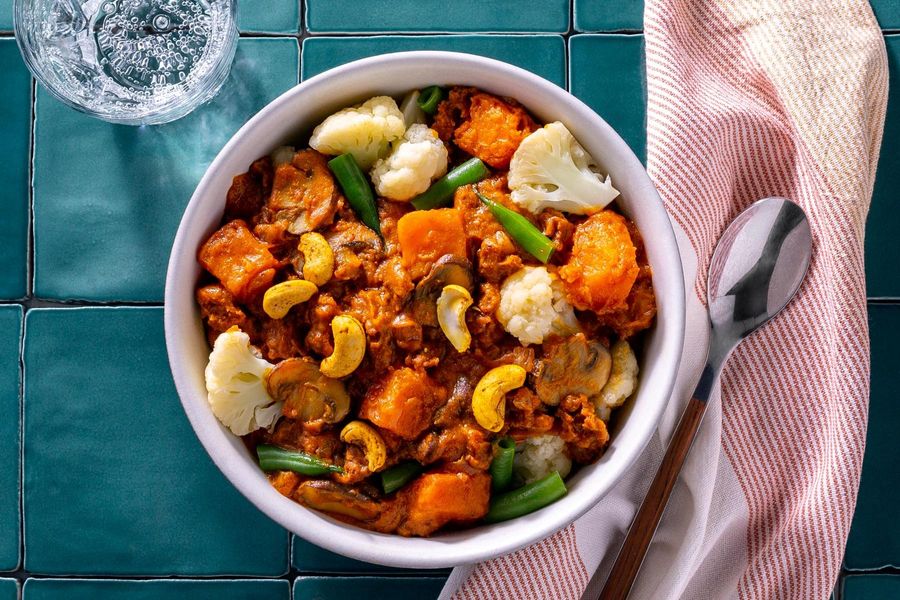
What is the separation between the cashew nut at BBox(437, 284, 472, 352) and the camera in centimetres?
129

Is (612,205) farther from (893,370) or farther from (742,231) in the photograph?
(893,370)

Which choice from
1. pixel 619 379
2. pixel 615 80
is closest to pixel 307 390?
pixel 619 379

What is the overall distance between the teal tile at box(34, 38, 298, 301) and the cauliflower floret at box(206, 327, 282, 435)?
0.41m

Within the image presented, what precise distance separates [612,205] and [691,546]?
609 millimetres

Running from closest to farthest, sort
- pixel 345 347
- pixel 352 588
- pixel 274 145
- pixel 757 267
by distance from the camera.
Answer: pixel 345 347 → pixel 274 145 → pixel 757 267 → pixel 352 588

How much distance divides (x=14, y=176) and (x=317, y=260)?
73 centimetres

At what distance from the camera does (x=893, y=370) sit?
5.49 ft

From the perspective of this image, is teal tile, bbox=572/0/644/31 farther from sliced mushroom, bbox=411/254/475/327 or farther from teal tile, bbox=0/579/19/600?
teal tile, bbox=0/579/19/600

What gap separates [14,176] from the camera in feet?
5.41

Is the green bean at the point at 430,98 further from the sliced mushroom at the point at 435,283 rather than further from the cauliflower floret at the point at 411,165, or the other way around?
the sliced mushroom at the point at 435,283

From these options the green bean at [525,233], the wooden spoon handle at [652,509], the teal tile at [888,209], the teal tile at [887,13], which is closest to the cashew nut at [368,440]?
the green bean at [525,233]

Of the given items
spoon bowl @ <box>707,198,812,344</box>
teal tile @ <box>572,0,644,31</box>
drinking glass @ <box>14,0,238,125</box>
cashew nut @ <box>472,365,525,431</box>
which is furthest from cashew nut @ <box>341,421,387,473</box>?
teal tile @ <box>572,0,644,31</box>

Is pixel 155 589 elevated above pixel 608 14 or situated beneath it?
situated beneath

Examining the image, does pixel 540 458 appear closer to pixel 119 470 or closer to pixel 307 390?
pixel 307 390
